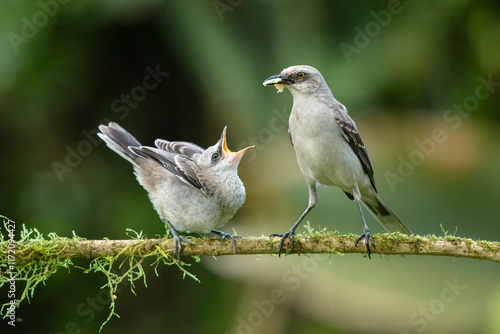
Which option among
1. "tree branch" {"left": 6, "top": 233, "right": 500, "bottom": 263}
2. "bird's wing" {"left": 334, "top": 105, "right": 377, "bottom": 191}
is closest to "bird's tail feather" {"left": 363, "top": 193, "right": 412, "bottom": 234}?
"bird's wing" {"left": 334, "top": 105, "right": 377, "bottom": 191}

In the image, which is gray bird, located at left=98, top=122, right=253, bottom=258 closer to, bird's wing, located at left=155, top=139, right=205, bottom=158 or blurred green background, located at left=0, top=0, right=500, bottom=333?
bird's wing, located at left=155, top=139, right=205, bottom=158

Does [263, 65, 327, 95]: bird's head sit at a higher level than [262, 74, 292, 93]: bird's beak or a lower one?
higher

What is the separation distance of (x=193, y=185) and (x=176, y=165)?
0.61 ft

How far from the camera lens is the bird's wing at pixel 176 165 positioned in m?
4.05

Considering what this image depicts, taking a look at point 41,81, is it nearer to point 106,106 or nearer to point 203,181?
point 106,106

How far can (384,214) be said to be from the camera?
5.02 meters

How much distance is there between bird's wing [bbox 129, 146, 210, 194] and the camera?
4.05 m

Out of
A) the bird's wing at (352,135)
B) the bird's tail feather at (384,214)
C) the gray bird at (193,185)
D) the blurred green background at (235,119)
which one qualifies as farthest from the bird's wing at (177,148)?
the blurred green background at (235,119)

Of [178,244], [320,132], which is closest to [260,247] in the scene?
[178,244]

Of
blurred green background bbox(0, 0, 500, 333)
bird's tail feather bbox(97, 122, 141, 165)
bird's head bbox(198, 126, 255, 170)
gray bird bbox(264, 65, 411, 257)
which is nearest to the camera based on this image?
bird's head bbox(198, 126, 255, 170)

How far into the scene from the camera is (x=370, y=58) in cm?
732

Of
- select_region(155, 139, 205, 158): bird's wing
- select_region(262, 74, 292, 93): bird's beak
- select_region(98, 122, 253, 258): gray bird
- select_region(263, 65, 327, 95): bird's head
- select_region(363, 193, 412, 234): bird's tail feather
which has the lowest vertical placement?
select_region(98, 122, 253, 258): gray bird

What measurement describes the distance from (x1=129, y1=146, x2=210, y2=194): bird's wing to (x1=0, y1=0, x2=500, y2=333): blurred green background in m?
2.33

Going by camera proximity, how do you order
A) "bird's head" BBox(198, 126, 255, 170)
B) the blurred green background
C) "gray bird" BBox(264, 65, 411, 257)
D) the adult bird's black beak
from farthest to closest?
the blurred green background
"gray bird" BBox(264, 65, 411, 257)
the adult bird's black beak
"bird's head" BBox(198, 126, 255, 170)
